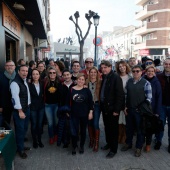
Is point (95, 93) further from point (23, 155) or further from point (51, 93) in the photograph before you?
point (23, 155)

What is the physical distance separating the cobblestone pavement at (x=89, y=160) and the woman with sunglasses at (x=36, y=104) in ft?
1.38

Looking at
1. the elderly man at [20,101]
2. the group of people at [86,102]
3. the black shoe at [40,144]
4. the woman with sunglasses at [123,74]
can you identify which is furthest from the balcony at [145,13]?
the elderly man at [20,101]

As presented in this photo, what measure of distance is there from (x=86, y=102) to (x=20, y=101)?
52.0 inches

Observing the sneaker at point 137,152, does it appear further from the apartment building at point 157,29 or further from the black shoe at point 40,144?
the apartment building at point 157,29

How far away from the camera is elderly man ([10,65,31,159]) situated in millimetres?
4055

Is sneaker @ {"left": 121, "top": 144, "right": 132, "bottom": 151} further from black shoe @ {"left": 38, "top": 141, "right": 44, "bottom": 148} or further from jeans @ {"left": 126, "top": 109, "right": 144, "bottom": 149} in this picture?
black shoe @ {"left": 38, "top": 141, "right": 44, "bottom": 148}

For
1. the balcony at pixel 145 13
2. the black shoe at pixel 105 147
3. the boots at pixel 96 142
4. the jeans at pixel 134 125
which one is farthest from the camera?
the balcony at pixel 145 13

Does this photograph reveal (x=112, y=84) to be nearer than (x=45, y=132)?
Yes

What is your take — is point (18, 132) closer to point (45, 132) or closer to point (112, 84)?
point (45, 132)

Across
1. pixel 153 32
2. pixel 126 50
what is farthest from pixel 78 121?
pixel 126 50

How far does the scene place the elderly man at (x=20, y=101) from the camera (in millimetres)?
4055

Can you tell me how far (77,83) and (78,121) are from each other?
Answer: 2.67 ft

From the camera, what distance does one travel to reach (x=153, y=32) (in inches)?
1554

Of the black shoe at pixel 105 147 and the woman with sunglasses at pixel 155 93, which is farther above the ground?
the woman with sunglasses at pixel 155 93
